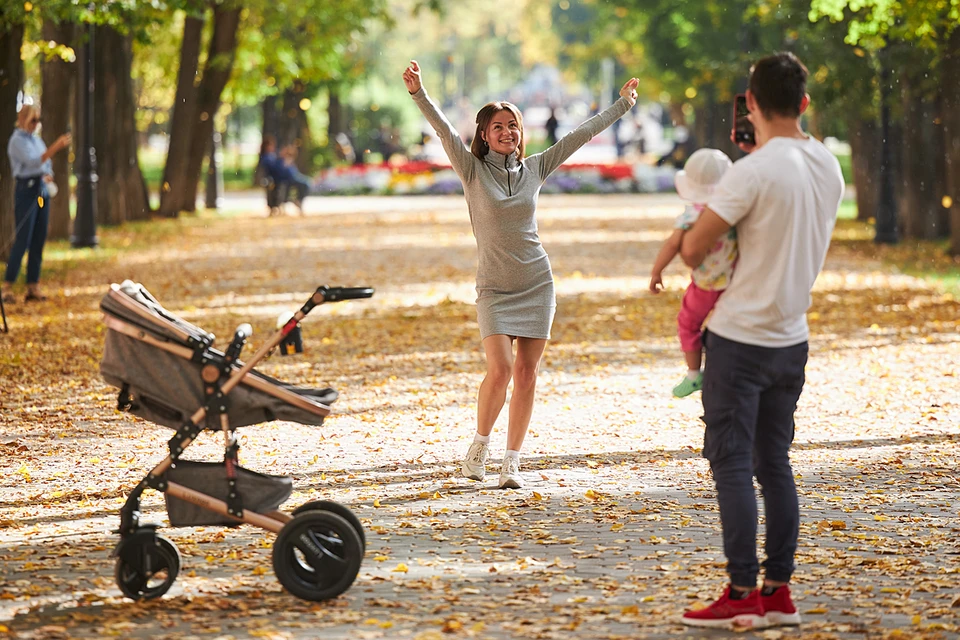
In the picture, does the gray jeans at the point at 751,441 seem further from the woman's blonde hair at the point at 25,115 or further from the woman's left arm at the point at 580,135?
the woman's blonde hair at the point at 25,115

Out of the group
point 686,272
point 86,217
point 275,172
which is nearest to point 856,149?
point 686,272

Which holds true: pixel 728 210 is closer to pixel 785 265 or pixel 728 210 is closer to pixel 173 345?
pixel 785 265

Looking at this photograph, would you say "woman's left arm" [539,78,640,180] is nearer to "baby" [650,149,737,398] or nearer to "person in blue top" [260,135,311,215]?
"baby" [650,149,737,398]

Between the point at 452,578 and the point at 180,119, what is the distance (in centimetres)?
2687

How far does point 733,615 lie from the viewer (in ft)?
17.7

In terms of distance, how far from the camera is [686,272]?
2123 cm

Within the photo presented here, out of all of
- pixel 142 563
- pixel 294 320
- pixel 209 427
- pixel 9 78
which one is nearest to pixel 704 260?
pixel 294 320

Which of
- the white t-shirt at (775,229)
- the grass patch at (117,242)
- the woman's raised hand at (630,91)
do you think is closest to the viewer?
the white t-shirt at (775,229)

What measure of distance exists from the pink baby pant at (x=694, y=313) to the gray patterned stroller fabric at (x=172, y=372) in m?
1.40

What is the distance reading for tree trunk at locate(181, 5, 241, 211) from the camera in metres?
31.6

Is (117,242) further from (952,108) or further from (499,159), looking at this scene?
(499,159)

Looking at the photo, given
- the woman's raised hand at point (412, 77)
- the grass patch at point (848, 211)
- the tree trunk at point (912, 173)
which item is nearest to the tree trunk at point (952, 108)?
the tree trunk at point (912, 173)

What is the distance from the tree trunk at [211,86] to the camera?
3164cm

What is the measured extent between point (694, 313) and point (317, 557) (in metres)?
1.70
